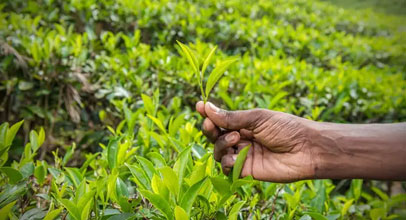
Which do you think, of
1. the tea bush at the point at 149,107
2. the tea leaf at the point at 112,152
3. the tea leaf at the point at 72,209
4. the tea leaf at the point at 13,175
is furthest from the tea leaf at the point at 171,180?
the tea leaf at the point at 13,175

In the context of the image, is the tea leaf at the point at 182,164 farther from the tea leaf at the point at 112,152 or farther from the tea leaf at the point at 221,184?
the tea leaf at the point at 112,152

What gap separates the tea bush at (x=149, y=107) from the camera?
4.04 ft

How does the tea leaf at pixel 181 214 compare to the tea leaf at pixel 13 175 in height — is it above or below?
above

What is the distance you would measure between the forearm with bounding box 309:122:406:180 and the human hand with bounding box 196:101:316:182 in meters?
0.05

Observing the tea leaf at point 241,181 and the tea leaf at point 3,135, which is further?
the tea leaf at point 3,135

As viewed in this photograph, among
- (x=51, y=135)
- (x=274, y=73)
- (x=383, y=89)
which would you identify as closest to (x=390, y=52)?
(x=383, y=89)

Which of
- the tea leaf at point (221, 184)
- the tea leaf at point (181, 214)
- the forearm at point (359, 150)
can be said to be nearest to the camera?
the tea leaf at point (181, 214)

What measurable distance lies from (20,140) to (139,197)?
1.69 m

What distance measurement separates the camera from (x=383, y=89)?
3311 millimetres

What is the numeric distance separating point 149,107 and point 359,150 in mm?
1015

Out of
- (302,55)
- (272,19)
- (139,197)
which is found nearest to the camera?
(139,197)

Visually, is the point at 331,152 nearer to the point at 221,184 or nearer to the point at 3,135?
the point at 221,184

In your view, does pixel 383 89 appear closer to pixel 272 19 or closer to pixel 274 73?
pixel 274 73

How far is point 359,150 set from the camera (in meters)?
1.42
